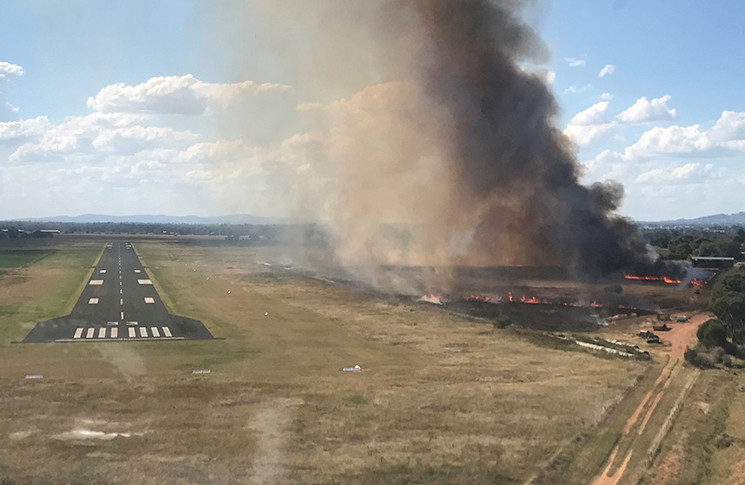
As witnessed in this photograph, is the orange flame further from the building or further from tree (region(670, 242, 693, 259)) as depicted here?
tree (region(670, 242, 693, 259))

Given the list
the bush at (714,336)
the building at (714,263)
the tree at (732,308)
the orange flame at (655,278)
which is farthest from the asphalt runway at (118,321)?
the building at (714,263)

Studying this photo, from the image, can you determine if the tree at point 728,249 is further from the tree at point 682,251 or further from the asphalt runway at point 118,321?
the asphalt runway at point 118,321

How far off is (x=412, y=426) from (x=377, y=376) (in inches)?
402

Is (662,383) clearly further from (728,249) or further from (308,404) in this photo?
(728,249)

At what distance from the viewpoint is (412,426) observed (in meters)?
30.6

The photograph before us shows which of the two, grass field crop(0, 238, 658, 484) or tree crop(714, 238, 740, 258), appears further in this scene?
tree crop(714, 238, 740, 258)

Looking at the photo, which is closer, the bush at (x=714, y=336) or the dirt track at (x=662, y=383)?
the dirt track at (x=662, y=383)

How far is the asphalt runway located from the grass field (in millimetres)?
2049

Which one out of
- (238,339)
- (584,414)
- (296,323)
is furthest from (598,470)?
(296,323)

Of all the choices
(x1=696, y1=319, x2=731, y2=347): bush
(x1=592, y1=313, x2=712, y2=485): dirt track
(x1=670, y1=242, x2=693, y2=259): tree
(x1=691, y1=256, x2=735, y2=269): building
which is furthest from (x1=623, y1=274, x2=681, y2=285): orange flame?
(x1=670, y1=242, x2=693, y2=259): tree

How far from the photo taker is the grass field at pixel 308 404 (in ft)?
83.5

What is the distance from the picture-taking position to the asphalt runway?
50844 mm

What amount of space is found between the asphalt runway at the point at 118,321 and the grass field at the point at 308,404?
2.05 m

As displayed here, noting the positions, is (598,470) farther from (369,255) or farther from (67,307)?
(369,255)
